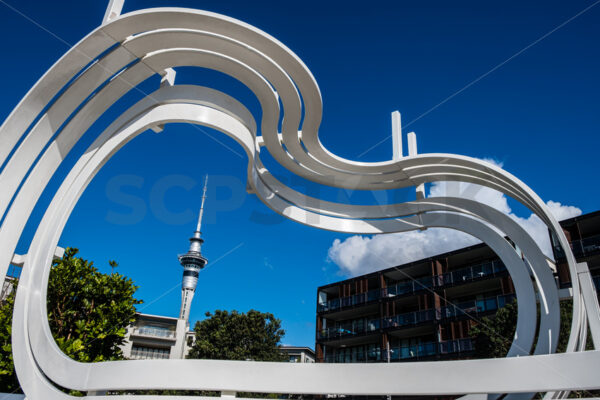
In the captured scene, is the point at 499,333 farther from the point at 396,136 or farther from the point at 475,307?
the point at 396,136

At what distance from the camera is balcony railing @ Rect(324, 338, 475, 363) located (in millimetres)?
34312

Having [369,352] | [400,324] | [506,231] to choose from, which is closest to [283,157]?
[506,231]

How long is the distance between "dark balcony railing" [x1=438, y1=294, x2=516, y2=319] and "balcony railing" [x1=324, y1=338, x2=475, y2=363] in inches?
89.3

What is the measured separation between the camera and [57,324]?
1531 cm

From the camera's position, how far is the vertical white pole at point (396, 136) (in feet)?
42.0

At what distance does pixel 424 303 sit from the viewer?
39.1 m

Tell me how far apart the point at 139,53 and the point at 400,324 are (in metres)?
35.1

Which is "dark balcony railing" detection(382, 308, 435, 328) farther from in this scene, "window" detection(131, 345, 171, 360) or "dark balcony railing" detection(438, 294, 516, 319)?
"window" detection(131, 345, 171, 360)

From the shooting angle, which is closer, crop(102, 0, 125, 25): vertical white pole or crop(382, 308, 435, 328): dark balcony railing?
crop(102, 0, 125, 25): vertical white pole

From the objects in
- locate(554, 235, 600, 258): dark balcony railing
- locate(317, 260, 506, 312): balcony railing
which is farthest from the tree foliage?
locate(554, 235, 600, 258): dark balcony railing

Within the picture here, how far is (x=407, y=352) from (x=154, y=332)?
41562mm

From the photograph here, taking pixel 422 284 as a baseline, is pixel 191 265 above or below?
above

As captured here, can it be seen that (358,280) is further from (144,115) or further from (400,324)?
(144,115)

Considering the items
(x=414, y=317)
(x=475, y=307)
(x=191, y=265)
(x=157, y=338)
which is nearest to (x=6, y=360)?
(x=475, y=307)
